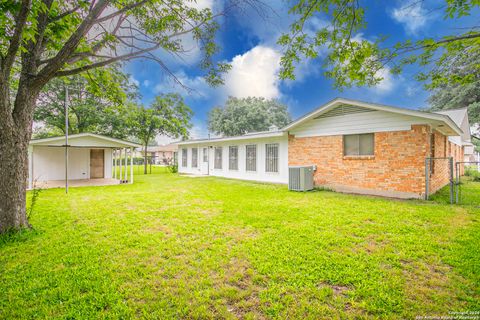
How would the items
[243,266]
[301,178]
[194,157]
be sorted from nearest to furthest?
[243,266], [301,178], [194,157]

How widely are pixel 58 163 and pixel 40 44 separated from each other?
41.8 ft

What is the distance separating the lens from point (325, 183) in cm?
958

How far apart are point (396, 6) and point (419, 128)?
475cm

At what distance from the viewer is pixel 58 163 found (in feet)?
45.2

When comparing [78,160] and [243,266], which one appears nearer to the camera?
[243,266]

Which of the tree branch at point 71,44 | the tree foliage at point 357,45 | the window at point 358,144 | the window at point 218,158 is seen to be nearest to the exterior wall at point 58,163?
the window at point 218,158

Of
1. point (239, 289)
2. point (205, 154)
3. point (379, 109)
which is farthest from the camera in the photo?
point (205, 154)

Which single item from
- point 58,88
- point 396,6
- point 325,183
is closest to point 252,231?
point 396,6

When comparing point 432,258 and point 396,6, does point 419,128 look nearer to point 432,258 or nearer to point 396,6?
point 396,6

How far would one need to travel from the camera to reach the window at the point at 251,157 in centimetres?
1309

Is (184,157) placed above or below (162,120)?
below

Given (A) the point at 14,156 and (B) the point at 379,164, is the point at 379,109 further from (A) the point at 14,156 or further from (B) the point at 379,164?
(A) the point at 14,156

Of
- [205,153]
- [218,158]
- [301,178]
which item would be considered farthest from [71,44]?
[205,153]

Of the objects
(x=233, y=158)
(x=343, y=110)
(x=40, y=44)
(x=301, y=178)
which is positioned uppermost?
(x=40, y=44)
